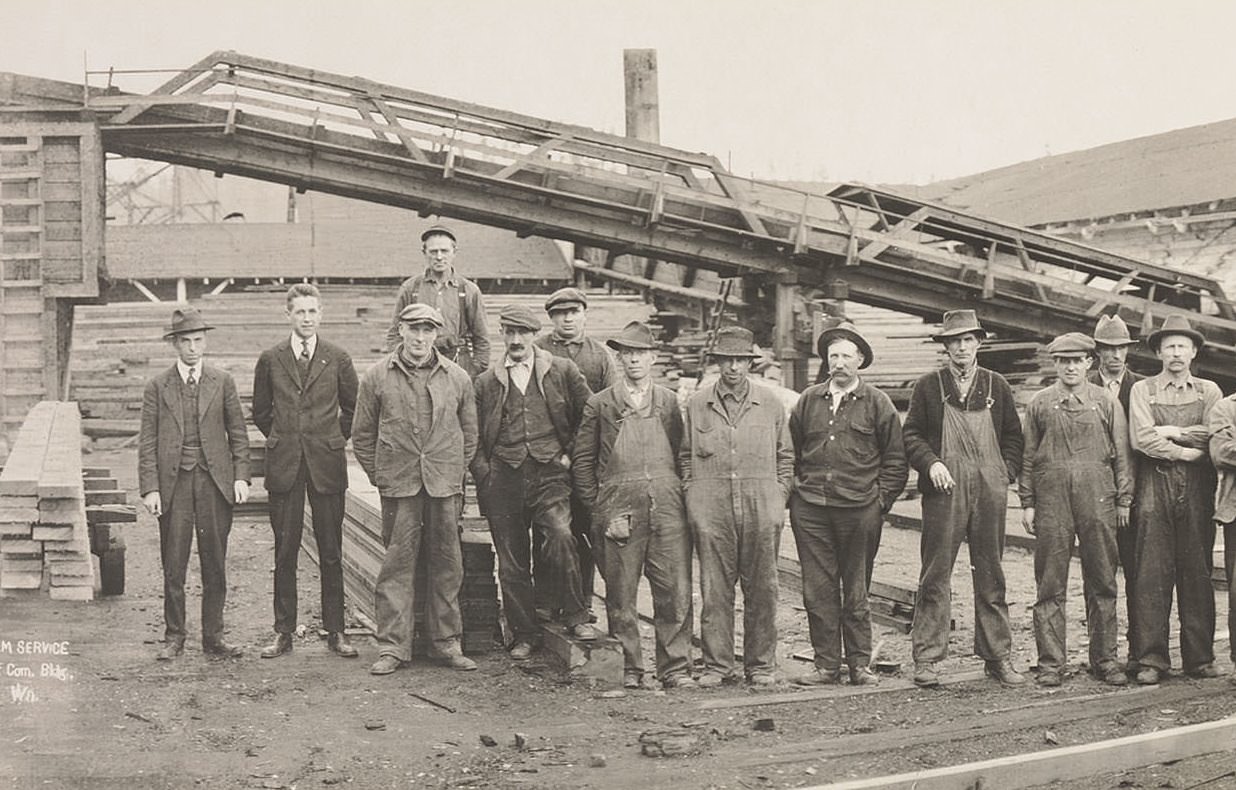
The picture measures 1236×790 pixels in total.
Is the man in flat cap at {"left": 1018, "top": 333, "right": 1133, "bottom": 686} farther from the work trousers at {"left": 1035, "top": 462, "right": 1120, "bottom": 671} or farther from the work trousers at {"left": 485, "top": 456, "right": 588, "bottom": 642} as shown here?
the work trousers at {"left": 485, "top": 456, "right": 588, "bottom": 642}

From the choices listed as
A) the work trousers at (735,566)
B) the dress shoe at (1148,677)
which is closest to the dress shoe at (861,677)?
the work trousers at (735,566)

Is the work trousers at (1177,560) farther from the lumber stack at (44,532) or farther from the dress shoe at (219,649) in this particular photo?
the lumber stack at (44,532)

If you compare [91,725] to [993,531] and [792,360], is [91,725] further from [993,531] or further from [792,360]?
[792,360]

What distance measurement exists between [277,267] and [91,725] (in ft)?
63.1

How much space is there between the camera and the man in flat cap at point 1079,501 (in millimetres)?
6633

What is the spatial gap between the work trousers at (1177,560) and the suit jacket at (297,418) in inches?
177

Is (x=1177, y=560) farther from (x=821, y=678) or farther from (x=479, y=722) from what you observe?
(x=479, y=722)

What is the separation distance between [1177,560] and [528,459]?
3.62 m

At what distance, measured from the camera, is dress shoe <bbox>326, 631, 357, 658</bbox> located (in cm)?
701

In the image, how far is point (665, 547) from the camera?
6617mm

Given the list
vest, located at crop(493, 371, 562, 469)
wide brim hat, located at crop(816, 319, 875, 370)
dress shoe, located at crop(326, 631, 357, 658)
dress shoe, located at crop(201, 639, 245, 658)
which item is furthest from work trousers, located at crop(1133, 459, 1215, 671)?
dress shoe, located at crop(201, 639, 245, 658)

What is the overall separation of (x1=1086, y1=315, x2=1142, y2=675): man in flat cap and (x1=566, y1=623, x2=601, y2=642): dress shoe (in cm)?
294

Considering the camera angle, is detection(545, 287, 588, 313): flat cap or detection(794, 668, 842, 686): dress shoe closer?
detection(794, 668, 842, 686): dress shoe

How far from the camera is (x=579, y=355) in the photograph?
733 centimetres
